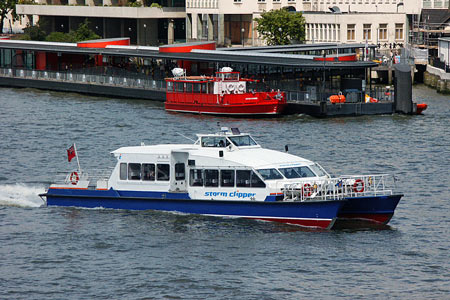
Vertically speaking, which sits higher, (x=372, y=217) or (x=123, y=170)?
(x=123, y=170)

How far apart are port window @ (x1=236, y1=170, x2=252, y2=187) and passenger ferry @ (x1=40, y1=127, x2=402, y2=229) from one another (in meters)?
0.04

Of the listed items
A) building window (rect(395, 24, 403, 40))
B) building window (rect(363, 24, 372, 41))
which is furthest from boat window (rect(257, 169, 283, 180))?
building window (rect(395, 24, 403, 40))

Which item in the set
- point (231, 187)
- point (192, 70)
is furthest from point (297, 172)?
point (192, 70)

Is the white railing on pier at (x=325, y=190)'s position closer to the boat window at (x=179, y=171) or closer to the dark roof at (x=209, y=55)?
the boat window at (x=179, y=171)

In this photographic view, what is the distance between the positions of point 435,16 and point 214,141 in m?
82.1

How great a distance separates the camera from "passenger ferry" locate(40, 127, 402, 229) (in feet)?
145

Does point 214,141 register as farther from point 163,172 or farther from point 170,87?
point 170,87

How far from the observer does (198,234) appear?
44.0 metres

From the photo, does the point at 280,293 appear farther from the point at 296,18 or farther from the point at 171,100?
the point at 296,18

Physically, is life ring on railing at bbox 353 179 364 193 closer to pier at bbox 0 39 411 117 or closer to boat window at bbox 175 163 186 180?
boat window at bbox 175 163 186 180

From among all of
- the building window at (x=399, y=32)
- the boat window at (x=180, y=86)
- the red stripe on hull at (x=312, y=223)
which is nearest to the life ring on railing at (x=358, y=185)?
the red stripe on hull at (x=312, y=223)

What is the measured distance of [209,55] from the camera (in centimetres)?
10056

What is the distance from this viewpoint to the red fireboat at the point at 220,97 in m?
84.3

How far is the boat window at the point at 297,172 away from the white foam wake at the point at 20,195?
519 inches
